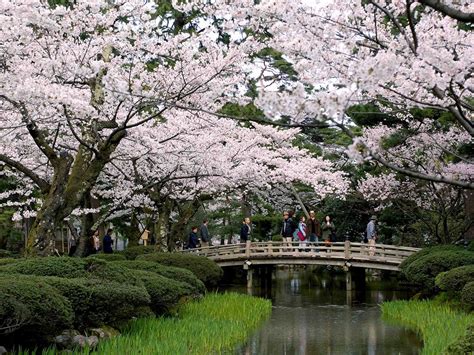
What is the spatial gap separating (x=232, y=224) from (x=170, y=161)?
11.9 metres

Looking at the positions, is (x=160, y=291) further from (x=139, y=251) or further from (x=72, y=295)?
(x=139, y=251)

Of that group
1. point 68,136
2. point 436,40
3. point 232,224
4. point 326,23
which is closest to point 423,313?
point 436,40

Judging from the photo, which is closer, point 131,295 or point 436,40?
point 131,295

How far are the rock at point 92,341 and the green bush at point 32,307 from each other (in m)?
0.48

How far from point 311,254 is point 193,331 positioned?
1137cm

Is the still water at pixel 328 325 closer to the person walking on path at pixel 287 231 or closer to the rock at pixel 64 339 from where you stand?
the person walking on path at pixel 287 231

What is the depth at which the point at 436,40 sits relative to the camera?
9.38m

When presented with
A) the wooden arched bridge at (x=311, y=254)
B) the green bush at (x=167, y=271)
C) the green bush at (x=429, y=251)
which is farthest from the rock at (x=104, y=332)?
the wooden arched bridge at (x=311, y=254)

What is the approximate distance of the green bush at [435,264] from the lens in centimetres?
1390

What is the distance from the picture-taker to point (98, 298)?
8438 mm

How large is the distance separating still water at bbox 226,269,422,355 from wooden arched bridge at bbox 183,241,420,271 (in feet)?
2.93

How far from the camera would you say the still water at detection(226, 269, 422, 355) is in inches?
391

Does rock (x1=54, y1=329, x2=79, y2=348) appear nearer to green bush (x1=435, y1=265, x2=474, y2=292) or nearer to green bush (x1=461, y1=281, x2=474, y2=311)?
green bush (x1=461, y1=281, x2=474, y2=311)

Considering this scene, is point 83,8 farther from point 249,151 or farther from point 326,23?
point 249,151
